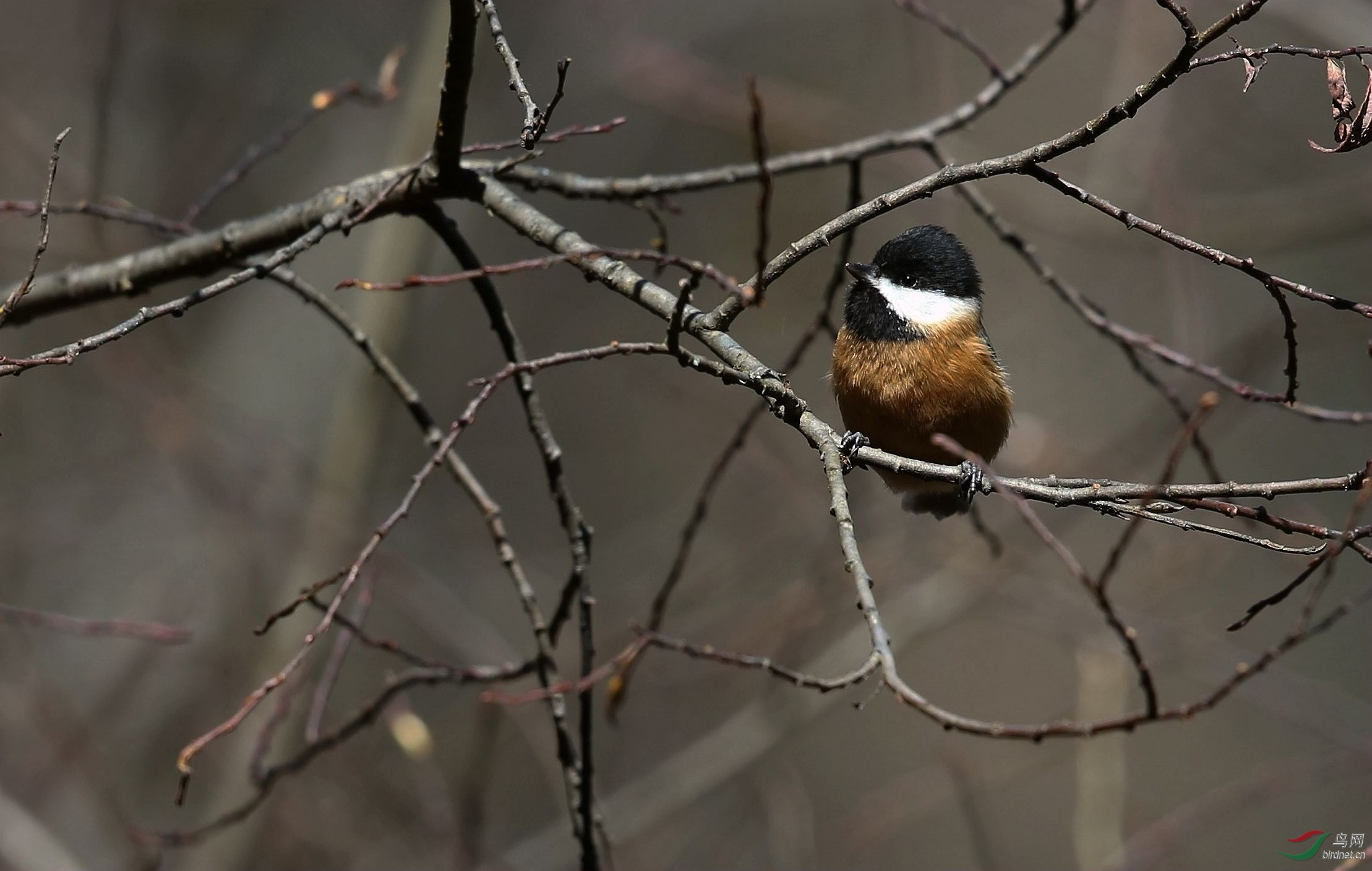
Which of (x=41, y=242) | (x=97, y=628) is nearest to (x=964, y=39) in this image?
(x=41, y=242)

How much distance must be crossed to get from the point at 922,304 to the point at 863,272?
0.81ft

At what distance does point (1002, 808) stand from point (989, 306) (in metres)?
4.93

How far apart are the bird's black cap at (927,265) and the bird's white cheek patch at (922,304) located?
0.03m

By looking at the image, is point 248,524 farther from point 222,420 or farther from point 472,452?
point 472,452

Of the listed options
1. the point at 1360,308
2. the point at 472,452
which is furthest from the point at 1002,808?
the point at 1360,308

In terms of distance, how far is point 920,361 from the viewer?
3.64 metres

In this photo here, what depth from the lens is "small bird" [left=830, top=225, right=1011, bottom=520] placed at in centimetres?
362

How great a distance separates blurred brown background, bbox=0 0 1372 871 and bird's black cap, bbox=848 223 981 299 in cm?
45

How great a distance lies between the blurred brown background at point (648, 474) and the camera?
5387 mm

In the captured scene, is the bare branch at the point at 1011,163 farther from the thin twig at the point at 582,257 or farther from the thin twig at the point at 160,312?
the thin twig at the point at 160,312

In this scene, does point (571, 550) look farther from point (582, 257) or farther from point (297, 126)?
point (297, 126)

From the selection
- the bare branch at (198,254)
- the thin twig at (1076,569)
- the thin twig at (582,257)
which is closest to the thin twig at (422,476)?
the thin twig at (582,257)

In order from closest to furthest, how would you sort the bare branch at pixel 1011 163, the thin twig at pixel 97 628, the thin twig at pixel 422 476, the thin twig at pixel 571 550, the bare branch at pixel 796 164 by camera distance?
the bare branch at pixel 1011 163, the thin twig at pixel 422 476, the thin twig at pixel 571 550, the thin twig at pixel 97 628, the bare branch at pixel 796 164

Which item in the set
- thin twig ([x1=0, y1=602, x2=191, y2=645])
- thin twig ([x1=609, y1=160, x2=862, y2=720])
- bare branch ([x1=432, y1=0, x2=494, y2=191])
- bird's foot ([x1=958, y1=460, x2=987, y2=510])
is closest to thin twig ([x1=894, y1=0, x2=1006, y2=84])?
thin twig ([x1=609, y1=160, x2=862, y2=720])
